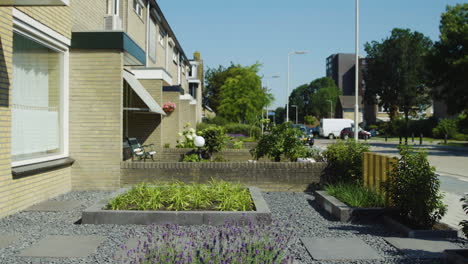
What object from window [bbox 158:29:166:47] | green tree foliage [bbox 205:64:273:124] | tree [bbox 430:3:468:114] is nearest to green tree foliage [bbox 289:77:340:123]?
green tree foliage [bbox 205:64:273:124]

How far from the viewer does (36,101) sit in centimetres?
902

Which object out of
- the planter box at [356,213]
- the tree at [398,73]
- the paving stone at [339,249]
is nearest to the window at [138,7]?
the planter box at [356,213]

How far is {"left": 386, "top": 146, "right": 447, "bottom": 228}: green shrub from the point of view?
6.48 meters

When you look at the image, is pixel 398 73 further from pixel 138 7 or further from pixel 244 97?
pixel 138 7

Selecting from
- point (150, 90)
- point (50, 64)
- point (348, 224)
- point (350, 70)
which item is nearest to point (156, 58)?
point (150, 90)

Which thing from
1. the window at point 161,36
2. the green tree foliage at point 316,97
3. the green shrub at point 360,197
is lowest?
the green shrub at point 360,197

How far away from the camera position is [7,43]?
24.6 feet

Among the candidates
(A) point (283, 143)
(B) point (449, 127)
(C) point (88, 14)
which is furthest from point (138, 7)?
(B) point (449, 127)

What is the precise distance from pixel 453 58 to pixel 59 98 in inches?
1105

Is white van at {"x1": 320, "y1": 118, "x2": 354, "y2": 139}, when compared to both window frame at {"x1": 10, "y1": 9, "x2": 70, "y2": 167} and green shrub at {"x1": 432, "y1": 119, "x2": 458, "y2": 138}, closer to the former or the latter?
green shrub at {"x1": 432, "y1": 119, "x2": 458, "y2": 138}

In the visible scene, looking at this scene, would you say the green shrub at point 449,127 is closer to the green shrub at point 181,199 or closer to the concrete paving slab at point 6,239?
the green shrub at point 181,199

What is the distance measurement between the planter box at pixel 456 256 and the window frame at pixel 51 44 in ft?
21.8

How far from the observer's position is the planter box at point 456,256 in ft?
15.9

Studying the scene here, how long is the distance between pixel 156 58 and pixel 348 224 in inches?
703
